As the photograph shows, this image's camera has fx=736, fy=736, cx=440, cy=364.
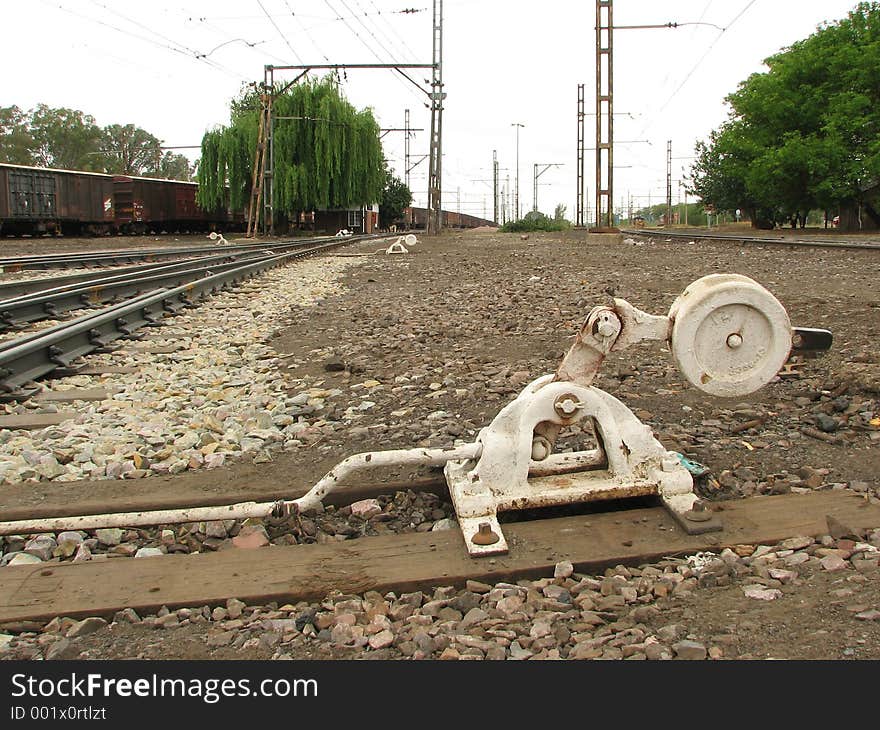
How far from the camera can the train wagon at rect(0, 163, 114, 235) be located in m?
26.6

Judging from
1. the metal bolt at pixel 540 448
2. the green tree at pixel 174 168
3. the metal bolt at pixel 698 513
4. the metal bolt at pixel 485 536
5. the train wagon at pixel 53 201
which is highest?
the green tree at pixel 174 168

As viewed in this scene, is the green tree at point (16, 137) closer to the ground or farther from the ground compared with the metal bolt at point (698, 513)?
farther from the ground

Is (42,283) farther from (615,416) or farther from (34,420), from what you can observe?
(615,416)

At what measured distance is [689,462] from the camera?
2854 millimetres

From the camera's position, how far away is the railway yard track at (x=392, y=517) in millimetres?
1850

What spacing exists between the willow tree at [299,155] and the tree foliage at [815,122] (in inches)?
688

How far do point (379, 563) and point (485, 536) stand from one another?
1.10ft

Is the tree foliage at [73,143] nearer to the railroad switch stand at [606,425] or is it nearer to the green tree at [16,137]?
the green tree at [16,137]

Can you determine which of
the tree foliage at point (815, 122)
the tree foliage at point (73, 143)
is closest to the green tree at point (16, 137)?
the tree foliage at point (73, 143)

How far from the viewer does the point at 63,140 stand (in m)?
71.0

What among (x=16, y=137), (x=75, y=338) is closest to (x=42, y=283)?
(x=75, y=338)

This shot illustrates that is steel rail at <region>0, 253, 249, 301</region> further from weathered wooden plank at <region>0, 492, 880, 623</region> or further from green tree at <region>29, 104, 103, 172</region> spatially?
green tree at <region>29, 104, 103, 172</region>

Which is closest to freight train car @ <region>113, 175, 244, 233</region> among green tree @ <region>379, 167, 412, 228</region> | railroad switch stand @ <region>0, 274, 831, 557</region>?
green tree @ <region>379, 167, 412, 228</region>
